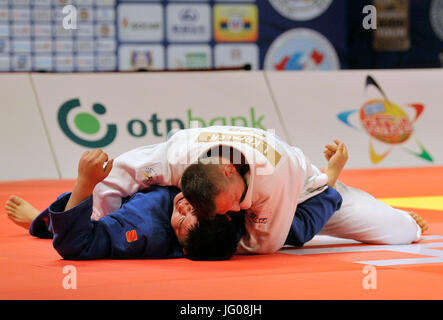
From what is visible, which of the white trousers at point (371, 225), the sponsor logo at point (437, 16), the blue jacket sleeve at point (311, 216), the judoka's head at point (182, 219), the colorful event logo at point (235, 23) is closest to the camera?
the judoka's head at point (182, 219)

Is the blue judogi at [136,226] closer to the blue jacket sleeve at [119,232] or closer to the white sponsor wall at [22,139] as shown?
the blue jacket sleeve at [119,232]

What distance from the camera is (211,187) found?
2271 mm

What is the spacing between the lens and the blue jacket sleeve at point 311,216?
2.77 m

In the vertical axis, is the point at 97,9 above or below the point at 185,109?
above

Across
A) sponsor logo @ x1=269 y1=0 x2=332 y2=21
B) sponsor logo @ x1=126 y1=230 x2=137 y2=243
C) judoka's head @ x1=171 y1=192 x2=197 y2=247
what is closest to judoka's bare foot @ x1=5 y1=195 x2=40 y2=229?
sponsor logo @ x1=126 y1=230 x2=137 y2=243

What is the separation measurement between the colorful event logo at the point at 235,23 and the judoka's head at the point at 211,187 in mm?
8193

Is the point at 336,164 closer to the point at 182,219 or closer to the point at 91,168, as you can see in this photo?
the point at 182,219

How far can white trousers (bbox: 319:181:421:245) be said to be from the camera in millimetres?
3072

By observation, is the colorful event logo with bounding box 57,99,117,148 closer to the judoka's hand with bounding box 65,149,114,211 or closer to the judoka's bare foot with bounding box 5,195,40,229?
the judoka's bare foot with bounding box 5,195,40,229

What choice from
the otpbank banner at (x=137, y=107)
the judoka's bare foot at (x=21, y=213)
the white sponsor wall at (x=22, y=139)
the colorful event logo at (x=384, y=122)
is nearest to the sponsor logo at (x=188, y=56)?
the otpbank banner at (x=137, y=107)

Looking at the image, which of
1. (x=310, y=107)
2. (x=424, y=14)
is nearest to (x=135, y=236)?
(x=310, y=107)

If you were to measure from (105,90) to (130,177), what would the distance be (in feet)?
12.2

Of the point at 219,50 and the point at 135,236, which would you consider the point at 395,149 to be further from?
the point at 135,236
